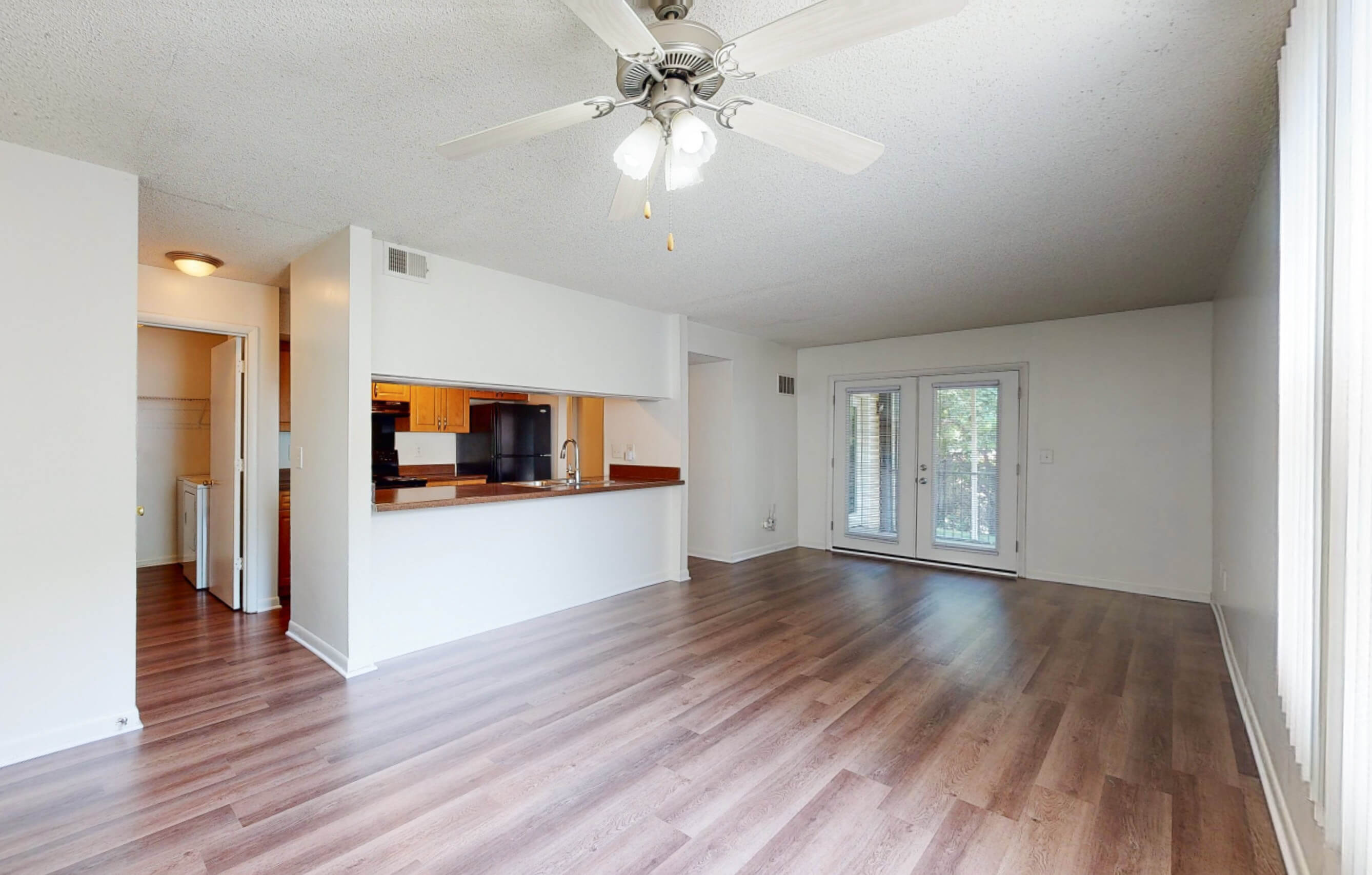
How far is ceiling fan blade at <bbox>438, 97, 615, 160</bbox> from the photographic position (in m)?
1.53

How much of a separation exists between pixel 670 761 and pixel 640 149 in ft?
7.30

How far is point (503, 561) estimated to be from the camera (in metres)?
4.05

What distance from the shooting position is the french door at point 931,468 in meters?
5.64

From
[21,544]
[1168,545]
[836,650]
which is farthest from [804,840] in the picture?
[1168,545]

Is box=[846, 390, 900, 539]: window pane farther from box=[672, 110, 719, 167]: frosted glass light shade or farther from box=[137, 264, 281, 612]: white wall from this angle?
box=[137, 264, 281, 612]: white wall

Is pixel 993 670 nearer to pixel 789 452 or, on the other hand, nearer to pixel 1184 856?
pixel 1184 856

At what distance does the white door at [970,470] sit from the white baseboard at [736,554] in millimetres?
1552

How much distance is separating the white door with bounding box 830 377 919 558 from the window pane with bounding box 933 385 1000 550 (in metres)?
0.26

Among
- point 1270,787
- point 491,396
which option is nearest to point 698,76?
point 1270,787

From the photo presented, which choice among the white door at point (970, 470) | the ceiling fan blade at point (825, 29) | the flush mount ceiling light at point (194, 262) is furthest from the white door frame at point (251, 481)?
the white door at point (970, 470)

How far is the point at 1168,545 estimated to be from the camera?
481 cm

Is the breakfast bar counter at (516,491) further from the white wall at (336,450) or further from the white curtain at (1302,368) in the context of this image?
the white curtain at (1302,368)

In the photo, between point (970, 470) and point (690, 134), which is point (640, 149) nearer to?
point (690, 134)

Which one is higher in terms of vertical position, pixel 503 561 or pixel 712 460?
pixel 712 460
